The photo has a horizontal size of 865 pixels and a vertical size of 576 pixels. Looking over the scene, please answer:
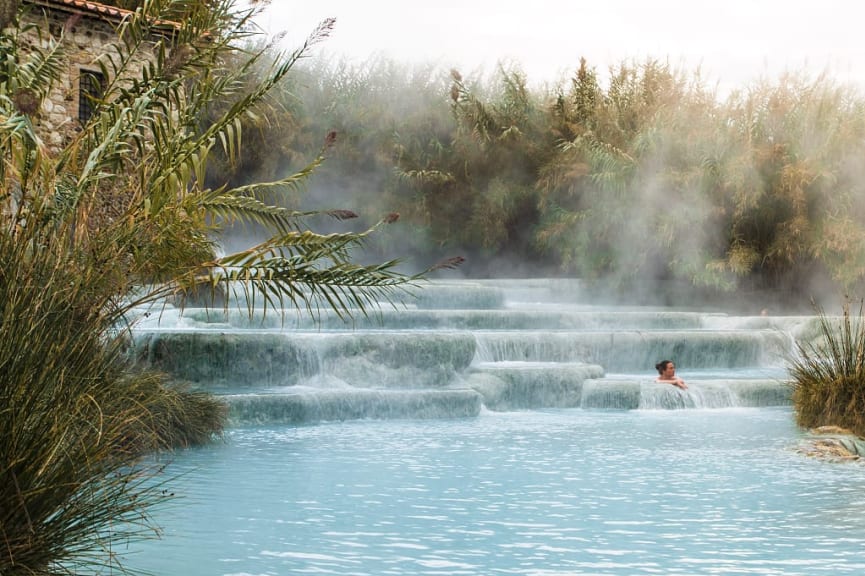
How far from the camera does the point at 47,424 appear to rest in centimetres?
258

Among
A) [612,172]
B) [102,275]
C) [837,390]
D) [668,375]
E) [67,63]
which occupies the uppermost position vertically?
[67,63]

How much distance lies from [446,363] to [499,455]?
8.35ft

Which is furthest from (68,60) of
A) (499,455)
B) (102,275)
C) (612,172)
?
(102,275)

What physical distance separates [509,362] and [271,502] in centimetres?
498

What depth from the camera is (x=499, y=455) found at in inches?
240

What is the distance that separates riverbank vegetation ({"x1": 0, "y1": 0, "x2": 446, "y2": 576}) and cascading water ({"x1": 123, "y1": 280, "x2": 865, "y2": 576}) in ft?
1.62

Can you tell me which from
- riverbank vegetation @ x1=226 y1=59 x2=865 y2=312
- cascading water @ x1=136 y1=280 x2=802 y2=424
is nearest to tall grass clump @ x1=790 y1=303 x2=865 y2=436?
cascading water @ x1=136 y1=280 x2=802 y2=424

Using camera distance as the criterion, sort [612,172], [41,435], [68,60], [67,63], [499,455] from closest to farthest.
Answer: [41,435] < [499,455] < [67,63] < [68,60] < [612,172]

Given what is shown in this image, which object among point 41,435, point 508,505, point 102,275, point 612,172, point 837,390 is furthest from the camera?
point 612,172

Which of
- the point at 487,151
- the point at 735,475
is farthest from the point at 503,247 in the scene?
the point at 735,475

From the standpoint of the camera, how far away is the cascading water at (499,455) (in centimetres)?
393

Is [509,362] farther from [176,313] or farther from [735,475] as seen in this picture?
[735,475]

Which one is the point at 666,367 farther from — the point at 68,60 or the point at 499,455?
the point at 68,60

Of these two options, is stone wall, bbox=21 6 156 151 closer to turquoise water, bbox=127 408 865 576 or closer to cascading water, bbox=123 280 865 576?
cascading water, bbox=123 280 865 576
